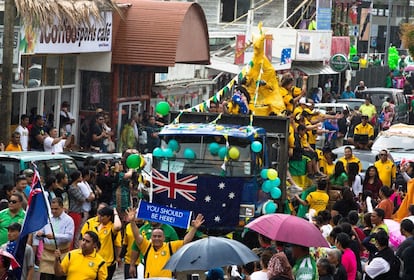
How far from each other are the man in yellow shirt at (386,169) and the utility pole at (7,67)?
683 centimetres

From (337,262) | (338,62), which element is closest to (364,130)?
(337,262)

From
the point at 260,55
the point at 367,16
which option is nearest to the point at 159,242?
the point at 260,55

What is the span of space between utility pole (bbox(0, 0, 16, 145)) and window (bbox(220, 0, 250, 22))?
30.5 m

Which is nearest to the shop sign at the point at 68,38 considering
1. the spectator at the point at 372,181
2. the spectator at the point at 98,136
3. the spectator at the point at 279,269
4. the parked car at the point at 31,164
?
the spectator at the point at 98,136

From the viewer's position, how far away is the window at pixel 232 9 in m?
51.7

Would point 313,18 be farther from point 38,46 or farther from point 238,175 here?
point 238,175

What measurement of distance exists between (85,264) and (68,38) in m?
15.7

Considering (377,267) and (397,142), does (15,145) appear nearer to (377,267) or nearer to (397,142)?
(397,142)

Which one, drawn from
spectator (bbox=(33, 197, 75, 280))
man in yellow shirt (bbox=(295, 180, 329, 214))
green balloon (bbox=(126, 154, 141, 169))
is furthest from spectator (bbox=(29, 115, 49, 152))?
spectator (bbox=(33, 197, 75, 280))

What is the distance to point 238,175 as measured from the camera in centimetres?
1720

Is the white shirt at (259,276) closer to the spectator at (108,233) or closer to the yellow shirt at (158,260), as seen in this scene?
the yellow shirt at (158,260)

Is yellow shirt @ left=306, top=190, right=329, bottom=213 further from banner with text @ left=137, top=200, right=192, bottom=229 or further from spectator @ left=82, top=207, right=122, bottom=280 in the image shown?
spectator @ left=82, top=207, right=122, bottom=280

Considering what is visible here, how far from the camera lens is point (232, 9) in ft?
170

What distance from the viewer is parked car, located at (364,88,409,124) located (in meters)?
42.7
